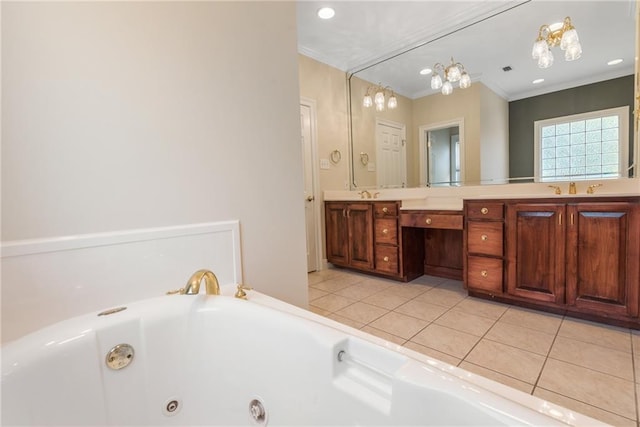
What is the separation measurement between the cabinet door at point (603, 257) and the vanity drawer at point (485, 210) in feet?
1.32

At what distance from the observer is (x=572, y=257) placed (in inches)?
75.5

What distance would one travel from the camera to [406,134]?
326 cm

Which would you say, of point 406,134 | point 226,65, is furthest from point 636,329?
point 226,65

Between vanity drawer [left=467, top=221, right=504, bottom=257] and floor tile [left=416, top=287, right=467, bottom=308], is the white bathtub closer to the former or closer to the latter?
floor tile [left=416, top=287, right=467, bottom=308]

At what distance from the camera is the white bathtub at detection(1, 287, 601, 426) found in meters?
0.58

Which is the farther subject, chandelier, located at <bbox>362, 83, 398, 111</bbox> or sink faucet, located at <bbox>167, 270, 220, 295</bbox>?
chandelier, located at <bbox>362, 83, 398, 111</bbox>

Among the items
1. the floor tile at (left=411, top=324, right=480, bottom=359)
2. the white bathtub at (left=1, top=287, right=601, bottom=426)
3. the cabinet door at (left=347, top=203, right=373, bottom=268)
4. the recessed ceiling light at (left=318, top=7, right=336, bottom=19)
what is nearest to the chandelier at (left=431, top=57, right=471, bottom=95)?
the recessed ceiling light at (left=318, top=7, right=336, bottom=19)

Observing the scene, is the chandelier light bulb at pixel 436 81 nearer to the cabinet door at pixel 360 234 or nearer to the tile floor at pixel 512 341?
the cabinet door at pixel 360 234

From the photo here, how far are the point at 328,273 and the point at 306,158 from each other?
1335mm

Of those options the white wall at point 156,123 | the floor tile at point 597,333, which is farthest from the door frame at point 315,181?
the floor tile at point 597,333

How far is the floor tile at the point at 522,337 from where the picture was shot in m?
1.65

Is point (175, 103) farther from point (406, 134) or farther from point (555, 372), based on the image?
point (406, 134)

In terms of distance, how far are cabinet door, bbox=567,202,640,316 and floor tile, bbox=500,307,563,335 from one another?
0.57 ft

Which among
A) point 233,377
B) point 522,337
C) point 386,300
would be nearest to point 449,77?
point 386,300
